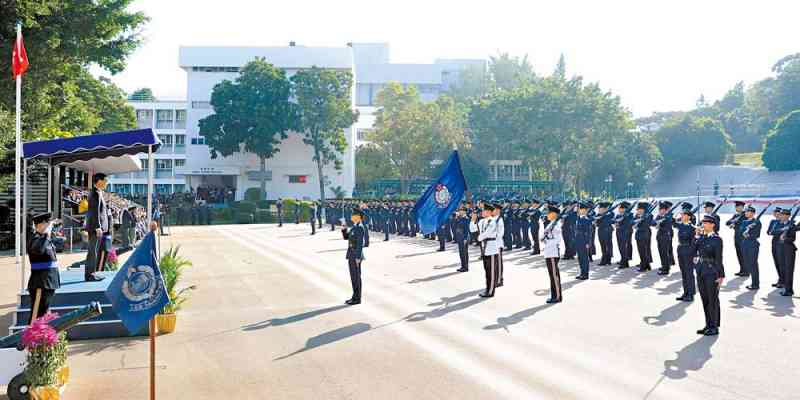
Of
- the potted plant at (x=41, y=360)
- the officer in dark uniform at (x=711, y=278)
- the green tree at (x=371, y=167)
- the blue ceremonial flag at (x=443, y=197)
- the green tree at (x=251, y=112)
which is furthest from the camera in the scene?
the green tree at (x=371, y=167)

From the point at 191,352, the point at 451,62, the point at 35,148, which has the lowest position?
the point at 191,352

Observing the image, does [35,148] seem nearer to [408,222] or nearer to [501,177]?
[408,222]

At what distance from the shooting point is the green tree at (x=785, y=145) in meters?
57.8

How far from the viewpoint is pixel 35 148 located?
460 inches

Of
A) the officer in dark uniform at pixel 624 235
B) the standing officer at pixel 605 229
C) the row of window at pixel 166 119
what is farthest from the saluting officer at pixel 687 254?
the row of window at pixel 166 119

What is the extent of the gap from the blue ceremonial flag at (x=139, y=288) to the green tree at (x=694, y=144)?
228 ft

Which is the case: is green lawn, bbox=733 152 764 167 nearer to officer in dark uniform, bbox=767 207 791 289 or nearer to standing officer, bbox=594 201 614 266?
standing officer, bbox=594 201 614 266

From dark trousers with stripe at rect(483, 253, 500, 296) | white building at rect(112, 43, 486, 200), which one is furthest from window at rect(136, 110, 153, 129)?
dark trousers with stripe at rect(483, 253, 500, 296)

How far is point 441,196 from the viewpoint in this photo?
13.8m

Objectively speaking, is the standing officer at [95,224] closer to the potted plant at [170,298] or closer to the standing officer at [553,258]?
the potted plant at [170,298]

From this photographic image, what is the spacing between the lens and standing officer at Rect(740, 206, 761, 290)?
13.4 m

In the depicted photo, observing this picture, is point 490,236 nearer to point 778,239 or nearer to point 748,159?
point 778,239

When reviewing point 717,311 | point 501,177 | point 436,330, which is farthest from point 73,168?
point 501,177

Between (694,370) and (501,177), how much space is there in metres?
57.3
